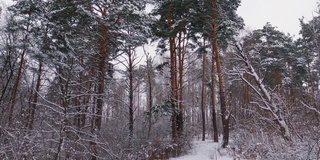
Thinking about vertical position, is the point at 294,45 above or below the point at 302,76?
above

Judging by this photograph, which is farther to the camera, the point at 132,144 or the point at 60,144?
the point at 132,144

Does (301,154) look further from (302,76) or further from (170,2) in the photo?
(302,76)

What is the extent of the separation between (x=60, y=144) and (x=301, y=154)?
608 cm

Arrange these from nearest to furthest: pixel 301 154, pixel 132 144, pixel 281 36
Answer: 1. pixel 301 154
2. pixel 132 144
3. pixel 281 36

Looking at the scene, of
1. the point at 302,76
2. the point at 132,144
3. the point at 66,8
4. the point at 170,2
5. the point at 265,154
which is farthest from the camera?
the point at 302,76

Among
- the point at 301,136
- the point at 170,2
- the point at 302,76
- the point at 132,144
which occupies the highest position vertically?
the point at 170,2

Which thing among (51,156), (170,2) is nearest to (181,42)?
(170,2)

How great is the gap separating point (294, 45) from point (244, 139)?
20.6 meters

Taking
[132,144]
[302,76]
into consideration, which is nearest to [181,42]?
[132,144]

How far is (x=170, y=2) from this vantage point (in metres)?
14.4

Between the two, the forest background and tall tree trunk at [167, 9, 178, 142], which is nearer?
the forest background

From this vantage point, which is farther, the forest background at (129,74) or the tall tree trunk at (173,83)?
the tall tree trunk at (173,83)

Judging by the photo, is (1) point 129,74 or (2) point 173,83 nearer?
(2) point 173,83

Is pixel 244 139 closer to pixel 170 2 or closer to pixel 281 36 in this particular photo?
pixel 170 2
